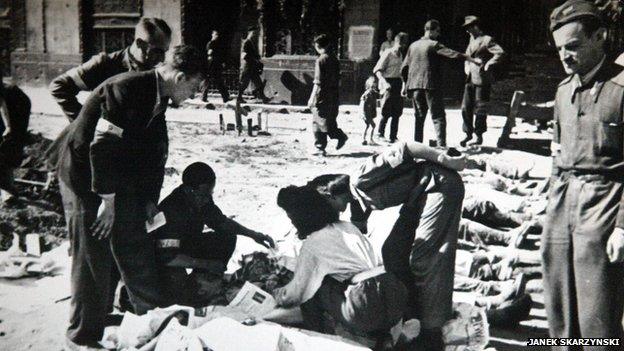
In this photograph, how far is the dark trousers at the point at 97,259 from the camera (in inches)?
81.5

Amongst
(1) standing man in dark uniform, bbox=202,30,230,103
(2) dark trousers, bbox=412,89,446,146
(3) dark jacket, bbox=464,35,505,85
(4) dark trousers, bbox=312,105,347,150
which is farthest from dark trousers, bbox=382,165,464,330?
(1) standing man in dark uniform, bbox=202,30,230,103

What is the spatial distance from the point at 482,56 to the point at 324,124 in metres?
1.24

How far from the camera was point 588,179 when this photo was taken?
176 centimetres

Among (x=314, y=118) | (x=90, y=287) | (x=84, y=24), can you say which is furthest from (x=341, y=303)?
(x=84, y=24)

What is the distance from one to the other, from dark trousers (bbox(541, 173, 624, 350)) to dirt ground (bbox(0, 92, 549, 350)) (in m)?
0.46

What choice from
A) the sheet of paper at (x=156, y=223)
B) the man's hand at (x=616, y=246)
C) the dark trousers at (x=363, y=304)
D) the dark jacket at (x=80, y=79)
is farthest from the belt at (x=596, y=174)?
the dark jacket at (x=80, y=79)

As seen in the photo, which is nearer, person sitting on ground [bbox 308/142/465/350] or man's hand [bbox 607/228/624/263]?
man's hand [bbox 607/228/624/263]

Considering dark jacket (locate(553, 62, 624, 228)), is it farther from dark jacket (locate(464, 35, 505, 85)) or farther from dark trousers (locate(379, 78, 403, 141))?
dark jacket (locate(464, 35, 505, 85))

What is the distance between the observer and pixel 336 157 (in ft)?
9.25

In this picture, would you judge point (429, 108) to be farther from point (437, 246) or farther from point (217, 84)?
point (217, 84)

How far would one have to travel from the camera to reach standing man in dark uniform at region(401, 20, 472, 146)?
2.71 m

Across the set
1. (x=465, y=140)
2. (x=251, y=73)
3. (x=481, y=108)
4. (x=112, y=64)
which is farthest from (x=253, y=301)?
(x=251, y=73)

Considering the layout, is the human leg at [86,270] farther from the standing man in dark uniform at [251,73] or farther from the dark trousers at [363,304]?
the standing man in dark uniform at [251,73]

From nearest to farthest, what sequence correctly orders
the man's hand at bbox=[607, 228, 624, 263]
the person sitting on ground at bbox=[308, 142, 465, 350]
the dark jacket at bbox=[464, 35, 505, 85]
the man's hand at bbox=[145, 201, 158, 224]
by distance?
the man's hand at bbox=[607, 228, 624, 263] < the person sitting on ground at bbox=[308, 142, 465, 350] < the man's hand at bbox=[145, 201, 158, 224] < the dark jacket at bbox=[464, 35, 505, 85]
